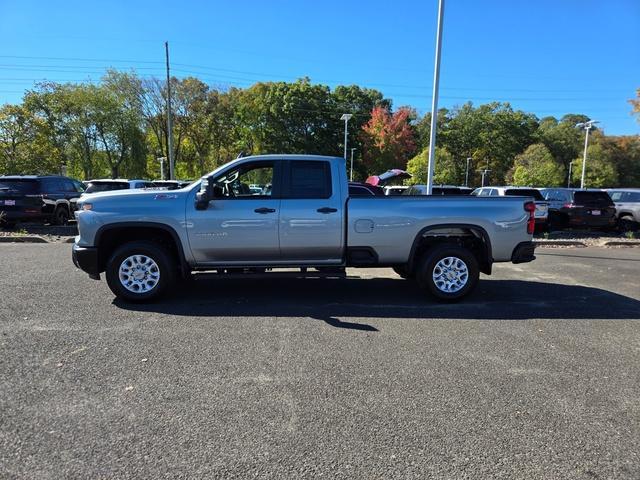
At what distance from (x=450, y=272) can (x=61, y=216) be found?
531 inches

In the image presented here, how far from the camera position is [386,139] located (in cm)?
5506

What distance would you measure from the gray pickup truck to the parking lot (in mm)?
514

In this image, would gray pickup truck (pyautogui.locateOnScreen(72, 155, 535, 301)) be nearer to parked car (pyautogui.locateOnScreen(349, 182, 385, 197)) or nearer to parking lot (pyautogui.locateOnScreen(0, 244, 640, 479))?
parked car (pyautogui.locateOnScreen(349, 182, 385, 197))

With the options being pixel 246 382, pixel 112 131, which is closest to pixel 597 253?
pixel 246 382

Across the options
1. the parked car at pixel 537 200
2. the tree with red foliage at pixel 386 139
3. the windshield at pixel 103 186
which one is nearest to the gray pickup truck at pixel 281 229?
the parked car at pixel 537 200

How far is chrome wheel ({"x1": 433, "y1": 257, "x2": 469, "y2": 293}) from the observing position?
6.59 m

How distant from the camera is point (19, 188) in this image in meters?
14.1

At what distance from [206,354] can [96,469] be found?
1.84m

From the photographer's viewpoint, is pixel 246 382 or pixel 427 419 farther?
pixel 246 382

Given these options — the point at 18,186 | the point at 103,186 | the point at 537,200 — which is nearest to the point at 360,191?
the point at 537,200

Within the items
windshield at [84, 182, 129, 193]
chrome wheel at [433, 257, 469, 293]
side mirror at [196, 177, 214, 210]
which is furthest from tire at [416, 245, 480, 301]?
windshield at [84, 182, 129, 193]

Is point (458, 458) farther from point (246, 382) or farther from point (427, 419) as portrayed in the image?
point (246, 382)

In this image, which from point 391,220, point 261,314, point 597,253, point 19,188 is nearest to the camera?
point 261,314

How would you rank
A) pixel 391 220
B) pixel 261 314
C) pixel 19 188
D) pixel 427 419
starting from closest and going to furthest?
pixel 427 419, pixel 261 314, pixel 391 220, pixel 19 188
